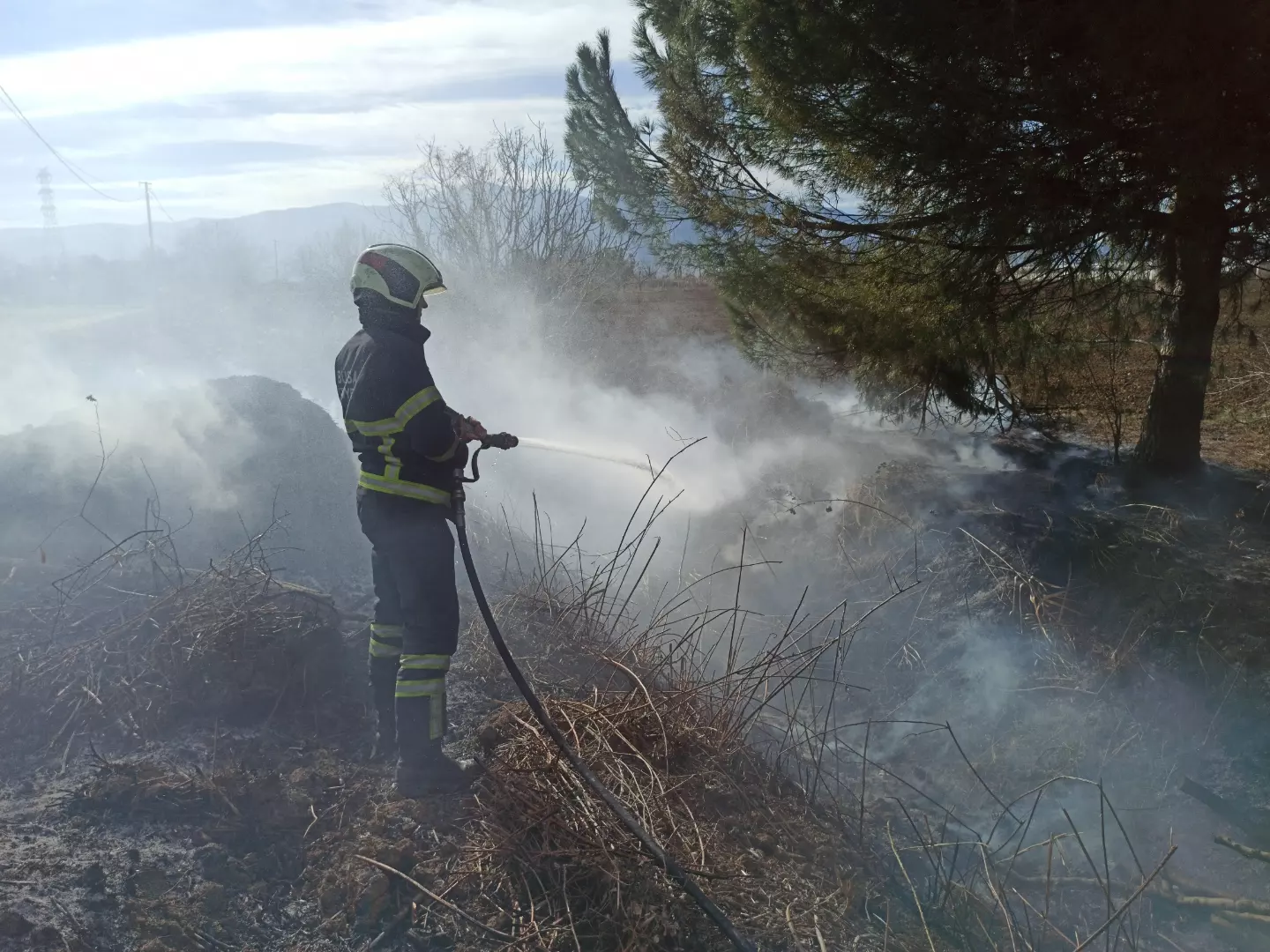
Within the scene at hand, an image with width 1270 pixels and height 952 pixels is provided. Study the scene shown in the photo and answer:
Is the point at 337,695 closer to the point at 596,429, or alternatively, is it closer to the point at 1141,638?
the point at 1141,638

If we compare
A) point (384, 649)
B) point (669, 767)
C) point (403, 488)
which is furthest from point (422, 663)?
point (669, 767)

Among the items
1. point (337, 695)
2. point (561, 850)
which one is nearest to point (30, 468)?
point (337, 695)

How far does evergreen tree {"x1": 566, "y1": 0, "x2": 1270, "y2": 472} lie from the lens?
4273mm

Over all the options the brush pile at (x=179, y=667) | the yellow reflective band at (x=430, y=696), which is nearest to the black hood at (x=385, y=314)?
the yellow reflective band at (x=430, y=696)

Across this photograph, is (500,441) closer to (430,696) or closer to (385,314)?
(385,314)

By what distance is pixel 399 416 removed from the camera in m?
3.55

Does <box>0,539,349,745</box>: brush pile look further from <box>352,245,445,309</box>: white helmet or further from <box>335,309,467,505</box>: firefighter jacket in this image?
<box>352,245,445,309</box>: white helmet

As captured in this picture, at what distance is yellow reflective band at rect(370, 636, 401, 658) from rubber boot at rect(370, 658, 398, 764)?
0.02m

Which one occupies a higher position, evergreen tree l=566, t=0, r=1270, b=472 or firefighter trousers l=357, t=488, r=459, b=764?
evergreen tree l=566, t=0, r=1270, b=472

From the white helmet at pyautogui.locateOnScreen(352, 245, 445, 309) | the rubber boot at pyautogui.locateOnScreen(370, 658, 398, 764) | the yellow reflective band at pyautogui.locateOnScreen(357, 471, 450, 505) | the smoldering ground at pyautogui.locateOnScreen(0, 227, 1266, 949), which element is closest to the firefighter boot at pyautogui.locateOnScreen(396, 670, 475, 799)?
the rubber boot at pyautogui.locateOnScreen(370, 658, 398, 764)

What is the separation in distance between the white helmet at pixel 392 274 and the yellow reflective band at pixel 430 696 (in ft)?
4.99

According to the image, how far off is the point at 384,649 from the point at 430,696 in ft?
1.46

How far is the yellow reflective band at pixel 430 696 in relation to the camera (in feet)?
11.9

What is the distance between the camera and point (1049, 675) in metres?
4.64
